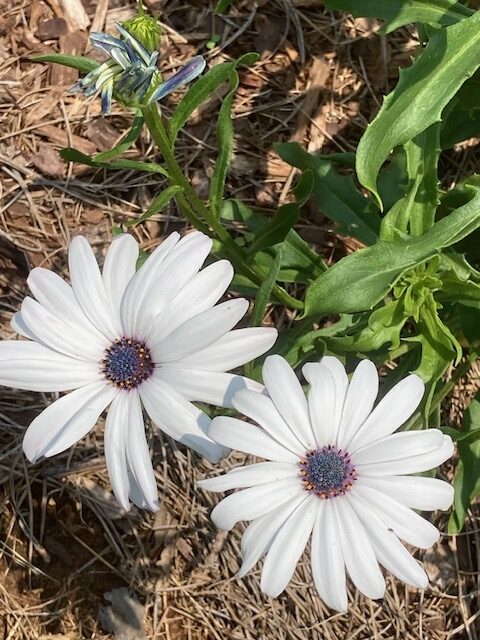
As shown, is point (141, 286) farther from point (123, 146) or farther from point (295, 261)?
point (295, 261)

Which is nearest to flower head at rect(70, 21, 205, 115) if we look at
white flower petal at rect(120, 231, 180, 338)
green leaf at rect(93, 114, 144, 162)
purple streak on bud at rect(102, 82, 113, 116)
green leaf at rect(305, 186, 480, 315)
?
purple streak on bud at rect(102, 82, 113, 116)

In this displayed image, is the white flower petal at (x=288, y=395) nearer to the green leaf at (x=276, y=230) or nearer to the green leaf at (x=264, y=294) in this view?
the green leaf at (x=264, y=294)

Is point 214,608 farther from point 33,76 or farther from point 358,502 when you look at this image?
point 33,76

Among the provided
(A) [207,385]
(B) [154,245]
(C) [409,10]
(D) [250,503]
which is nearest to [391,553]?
(D) [250,503]

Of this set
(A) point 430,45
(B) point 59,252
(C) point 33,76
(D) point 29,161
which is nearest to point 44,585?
(B) point 59,252

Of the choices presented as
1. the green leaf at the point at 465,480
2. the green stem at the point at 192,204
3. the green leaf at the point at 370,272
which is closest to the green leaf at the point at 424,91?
the green leaf at the point at 370,272

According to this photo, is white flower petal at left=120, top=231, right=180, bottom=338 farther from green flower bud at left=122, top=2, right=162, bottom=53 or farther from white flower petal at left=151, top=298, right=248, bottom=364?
green flower bud at left=122, top=2, right=162, bottom=53
